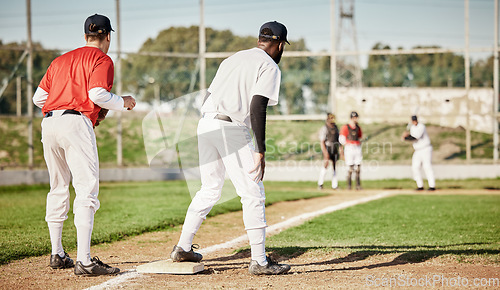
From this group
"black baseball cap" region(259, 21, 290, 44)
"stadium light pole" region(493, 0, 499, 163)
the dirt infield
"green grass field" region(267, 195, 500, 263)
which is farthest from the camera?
"stadium light pole" region(493, 0, 499, 163)

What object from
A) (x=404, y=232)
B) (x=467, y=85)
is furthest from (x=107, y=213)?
(x=467, y=85)

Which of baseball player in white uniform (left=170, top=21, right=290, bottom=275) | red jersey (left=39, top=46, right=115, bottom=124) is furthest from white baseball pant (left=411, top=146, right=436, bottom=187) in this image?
red jersey (left=39, top=46, right=115, bottom=124)

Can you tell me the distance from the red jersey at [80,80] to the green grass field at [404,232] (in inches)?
106

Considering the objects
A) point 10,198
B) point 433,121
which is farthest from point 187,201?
point 433,121

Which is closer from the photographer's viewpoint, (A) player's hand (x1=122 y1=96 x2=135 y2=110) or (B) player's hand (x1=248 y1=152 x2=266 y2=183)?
(B) player's hand (x1=248 y1=152 x2=266 y2=183)

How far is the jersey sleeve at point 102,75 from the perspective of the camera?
4926 mm

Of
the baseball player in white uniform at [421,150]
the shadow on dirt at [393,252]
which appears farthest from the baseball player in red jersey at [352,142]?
the shadow on dirt at [393,252]

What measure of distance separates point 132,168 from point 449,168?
10.4 metres

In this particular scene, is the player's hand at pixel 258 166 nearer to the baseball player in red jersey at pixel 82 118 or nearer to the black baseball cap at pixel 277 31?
the black baseball cap at pixel 277 31

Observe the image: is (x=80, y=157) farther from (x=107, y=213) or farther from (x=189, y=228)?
(x=107, y=213)

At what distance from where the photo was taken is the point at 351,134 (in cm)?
1602

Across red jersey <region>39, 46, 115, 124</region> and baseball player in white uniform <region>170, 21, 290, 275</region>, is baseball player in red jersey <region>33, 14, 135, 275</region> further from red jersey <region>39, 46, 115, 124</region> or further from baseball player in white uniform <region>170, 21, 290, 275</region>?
baseball player in white uniform <region>170, 21, 290, 275</region>

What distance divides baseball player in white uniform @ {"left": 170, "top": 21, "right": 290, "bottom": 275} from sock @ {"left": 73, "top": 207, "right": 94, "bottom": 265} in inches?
34.1

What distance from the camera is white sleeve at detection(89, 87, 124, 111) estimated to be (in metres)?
4.89
